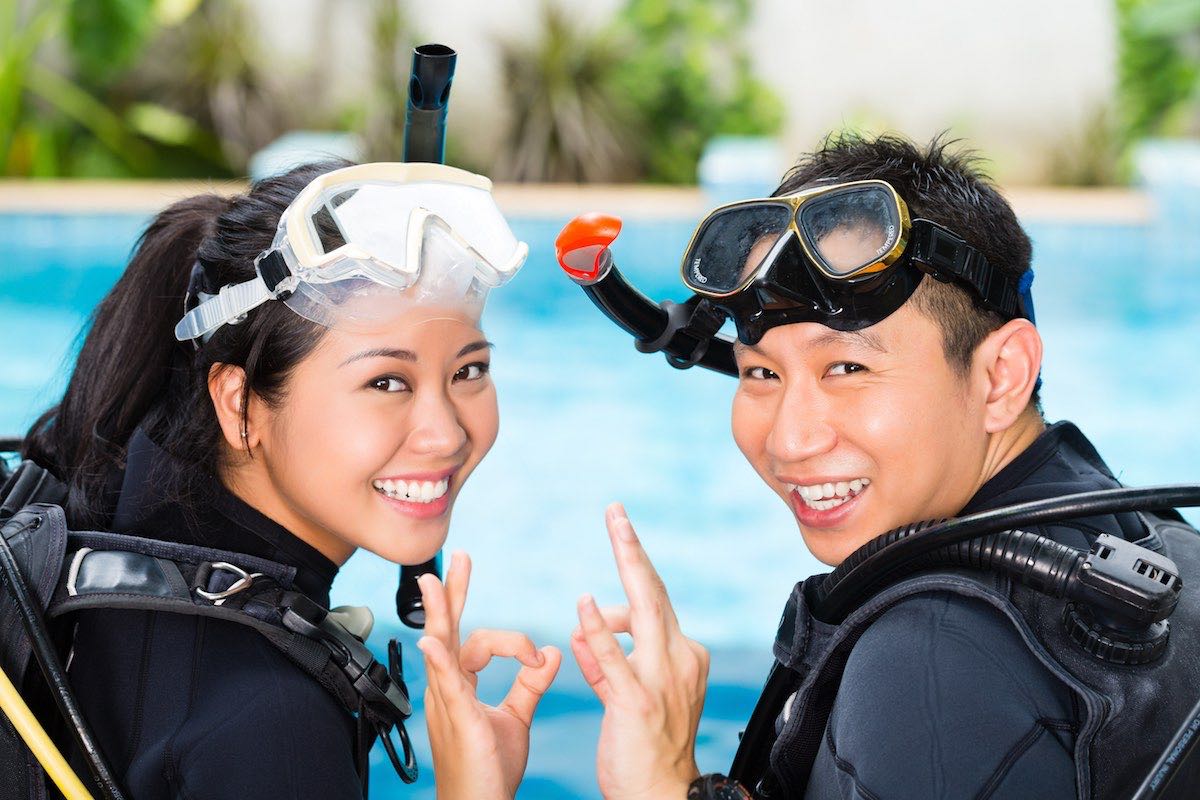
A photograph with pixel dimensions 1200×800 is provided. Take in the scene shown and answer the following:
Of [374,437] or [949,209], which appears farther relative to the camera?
[374,437]

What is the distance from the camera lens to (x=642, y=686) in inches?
72.6

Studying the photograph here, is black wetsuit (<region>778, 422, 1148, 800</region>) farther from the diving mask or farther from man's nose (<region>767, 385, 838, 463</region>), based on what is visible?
the diving mask

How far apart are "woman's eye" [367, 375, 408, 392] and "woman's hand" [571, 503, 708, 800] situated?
1.49ft

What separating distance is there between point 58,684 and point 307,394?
1.94 ft

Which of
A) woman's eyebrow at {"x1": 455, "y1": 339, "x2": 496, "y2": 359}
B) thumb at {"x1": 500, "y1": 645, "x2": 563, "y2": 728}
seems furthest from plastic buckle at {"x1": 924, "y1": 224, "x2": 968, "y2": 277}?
thumb at {"x1": 500, "y1": 645, "x2": 563, "y2": 728}

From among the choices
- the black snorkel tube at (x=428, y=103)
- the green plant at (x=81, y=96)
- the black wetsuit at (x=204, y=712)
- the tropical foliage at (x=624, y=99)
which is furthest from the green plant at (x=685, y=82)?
the black wetsuit at (x=204, y=712)

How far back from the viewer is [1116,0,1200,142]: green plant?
12.1m

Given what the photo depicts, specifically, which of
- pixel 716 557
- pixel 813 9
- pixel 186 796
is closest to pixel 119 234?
pixel 716 557

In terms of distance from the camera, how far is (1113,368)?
8.03 metres

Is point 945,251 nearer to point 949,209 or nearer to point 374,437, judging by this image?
point 949,209

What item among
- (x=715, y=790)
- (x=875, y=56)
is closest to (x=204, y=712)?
(x=715, y=790)

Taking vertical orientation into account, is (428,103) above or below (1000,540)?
above

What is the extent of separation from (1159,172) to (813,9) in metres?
4.18

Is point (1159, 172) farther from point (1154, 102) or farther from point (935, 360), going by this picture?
point (935, 360)
